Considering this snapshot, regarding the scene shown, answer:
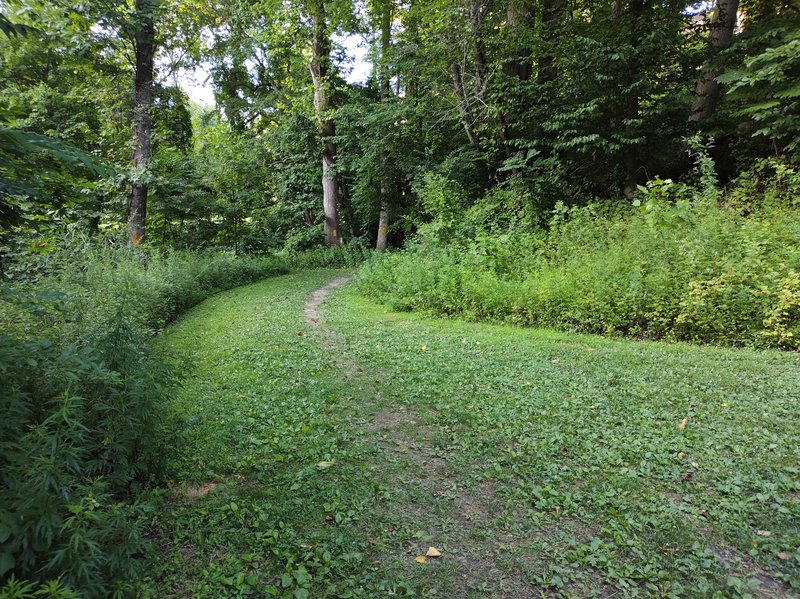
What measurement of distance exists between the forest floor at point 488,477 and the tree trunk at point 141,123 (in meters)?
7.79

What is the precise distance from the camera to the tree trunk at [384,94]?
16.2 metres

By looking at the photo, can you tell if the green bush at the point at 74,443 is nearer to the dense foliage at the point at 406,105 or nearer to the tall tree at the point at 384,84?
the dense foliage at the point at 406,105

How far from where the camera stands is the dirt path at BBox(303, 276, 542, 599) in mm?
2379

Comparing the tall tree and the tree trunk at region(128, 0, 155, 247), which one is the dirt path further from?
the tall tree

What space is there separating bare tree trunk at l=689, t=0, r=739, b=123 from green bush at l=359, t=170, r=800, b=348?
286cm

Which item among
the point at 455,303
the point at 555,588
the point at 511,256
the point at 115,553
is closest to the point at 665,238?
the point at 511,256

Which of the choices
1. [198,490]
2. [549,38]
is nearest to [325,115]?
[549,38]

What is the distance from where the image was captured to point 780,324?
5.52 metres

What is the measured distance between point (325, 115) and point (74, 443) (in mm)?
16975

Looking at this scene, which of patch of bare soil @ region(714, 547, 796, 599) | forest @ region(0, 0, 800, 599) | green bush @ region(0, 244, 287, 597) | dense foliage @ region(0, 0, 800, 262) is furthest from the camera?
dense foliage @ region(0, 0, 800, 262)

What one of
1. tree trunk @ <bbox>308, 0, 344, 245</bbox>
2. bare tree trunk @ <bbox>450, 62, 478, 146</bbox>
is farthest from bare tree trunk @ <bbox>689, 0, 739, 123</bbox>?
tree trunk @ <bbox>308, 0, 344, 245</bbox>

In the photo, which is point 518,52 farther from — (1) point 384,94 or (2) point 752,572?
(2) point 752,572

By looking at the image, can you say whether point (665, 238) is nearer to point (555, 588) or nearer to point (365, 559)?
point (555, 588)

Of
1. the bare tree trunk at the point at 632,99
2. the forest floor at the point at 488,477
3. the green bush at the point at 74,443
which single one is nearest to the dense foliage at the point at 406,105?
the bare tree trunk at the point at 632,99
